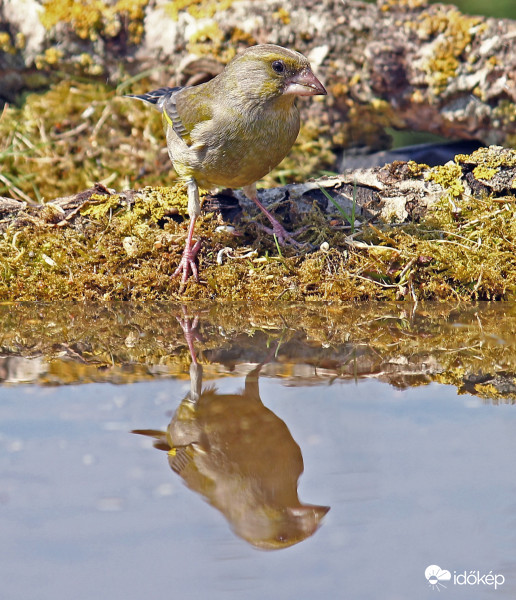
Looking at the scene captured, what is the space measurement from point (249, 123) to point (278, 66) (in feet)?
1.17

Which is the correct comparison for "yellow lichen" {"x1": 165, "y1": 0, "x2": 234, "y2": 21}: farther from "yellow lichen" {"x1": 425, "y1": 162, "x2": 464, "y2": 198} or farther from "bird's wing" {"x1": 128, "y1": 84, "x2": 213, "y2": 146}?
"yellow lichen" {"x1": 425, "y1": 162, "x2": 464, "y2": 198}

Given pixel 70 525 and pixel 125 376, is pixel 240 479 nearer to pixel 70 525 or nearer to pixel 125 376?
pixel 70 525

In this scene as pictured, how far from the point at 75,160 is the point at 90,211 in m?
2.38

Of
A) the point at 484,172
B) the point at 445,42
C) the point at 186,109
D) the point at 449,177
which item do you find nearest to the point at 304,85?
the point at 186,109

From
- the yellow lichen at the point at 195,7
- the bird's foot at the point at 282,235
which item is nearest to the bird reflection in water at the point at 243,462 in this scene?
the bird's foot at the point at 282,235

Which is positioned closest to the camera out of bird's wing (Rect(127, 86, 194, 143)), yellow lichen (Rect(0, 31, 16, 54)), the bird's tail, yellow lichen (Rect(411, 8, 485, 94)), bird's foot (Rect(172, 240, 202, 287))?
bird's foot (Rect(172, 240, 202, 287))

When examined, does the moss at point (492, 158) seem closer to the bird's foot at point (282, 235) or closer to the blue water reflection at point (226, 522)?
the bird's foot at point (282, 235)

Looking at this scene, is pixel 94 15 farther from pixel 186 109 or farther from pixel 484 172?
pixel 484 172

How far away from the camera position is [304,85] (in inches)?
152

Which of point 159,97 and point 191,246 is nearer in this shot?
point 191,246

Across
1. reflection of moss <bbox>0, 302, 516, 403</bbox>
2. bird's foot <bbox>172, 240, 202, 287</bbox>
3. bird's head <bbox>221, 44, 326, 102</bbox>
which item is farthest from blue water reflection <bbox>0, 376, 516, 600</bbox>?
bird's head <bbox>221, 44, 326, 102</bbox>

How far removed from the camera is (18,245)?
12.9 ft

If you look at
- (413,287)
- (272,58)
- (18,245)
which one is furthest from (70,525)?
(272,58)

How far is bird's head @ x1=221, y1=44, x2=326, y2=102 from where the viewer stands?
3.87 meters
